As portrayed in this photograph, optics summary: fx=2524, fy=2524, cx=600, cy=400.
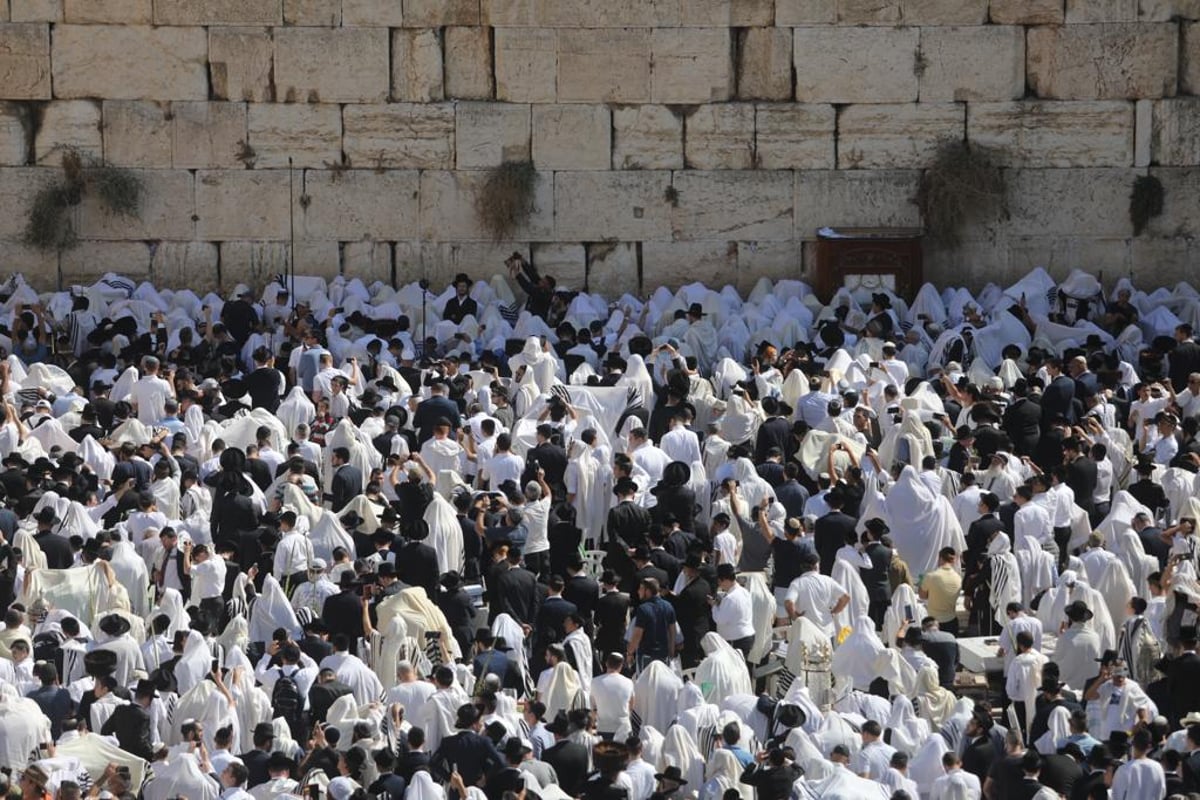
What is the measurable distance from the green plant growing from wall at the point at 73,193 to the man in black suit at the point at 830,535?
11.8 meters

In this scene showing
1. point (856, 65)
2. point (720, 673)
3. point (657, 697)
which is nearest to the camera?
point (657, 697)

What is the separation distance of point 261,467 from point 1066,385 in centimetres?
761

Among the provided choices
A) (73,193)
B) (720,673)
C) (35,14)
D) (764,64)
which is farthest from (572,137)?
(720,673)

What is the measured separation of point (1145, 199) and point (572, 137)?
672 centimetres

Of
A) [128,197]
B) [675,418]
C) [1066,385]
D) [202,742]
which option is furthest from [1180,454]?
[128,197]

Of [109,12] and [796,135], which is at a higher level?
[109,12]

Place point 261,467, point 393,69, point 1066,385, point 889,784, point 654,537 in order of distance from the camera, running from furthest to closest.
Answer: point 393,69 → point 1066,385 → point 261,467 → point 654,537 → point 889,784

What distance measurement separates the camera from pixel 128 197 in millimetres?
29125

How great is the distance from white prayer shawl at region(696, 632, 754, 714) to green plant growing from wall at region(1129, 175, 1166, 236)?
1288 cm

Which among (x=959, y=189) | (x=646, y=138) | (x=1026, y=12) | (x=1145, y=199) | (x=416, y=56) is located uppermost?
(x=1026, y=12)

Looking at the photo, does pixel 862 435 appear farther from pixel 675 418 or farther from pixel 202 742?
pixel 202 742

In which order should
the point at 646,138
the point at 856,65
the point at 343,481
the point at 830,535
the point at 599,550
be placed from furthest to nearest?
the point at 646,138 < the point at 856,65 < the point at 599,550 < the point at 343,481 < the point at 830,535

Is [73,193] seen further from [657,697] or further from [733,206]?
[657,697]

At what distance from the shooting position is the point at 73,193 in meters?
29.2
